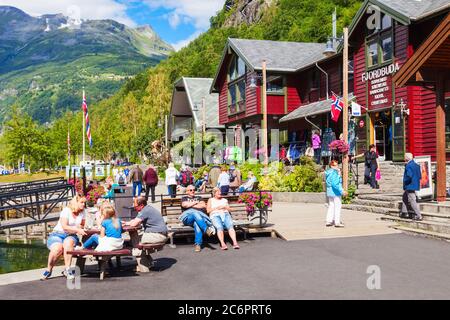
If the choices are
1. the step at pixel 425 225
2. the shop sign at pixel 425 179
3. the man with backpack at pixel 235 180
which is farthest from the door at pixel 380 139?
the step at pixel 425 225

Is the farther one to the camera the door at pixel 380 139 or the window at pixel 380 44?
the door at pixel 380 139

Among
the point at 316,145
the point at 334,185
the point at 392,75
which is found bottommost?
the point at 334,185

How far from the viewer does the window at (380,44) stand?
23.3 meters

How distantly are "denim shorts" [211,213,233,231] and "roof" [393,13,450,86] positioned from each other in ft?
23.6

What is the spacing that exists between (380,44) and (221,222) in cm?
1575

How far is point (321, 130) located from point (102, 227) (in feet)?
74.1

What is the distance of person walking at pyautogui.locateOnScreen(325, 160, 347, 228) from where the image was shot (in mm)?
13742

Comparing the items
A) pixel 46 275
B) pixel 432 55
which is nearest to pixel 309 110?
pixel 432 55

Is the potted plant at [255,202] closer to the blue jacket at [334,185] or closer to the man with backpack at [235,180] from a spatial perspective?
the blue jacket at [334,185]

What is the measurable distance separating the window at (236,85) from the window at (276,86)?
3009 millimetres

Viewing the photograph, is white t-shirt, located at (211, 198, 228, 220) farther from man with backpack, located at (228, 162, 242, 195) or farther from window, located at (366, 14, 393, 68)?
window, located at (366, 14, 393, 68)

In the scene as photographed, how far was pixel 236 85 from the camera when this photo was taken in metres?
39.4

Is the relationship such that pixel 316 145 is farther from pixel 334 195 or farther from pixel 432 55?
pixel 334 195

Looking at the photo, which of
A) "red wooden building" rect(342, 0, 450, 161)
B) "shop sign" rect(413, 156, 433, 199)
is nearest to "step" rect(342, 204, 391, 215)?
"shop sign" rect(413, 156, 433, 199)
